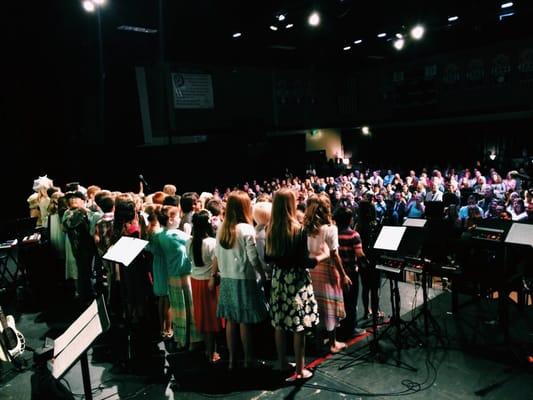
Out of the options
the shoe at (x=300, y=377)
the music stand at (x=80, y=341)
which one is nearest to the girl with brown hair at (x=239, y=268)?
the shoe at (x=300, y=377)

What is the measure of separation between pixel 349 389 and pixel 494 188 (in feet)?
31.7

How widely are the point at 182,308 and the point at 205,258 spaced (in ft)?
2.21

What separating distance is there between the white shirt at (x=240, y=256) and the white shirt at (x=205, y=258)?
0.49 ft

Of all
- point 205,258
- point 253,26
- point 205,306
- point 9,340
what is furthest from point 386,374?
point 253,26

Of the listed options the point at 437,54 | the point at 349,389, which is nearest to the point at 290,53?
the point at 437,54

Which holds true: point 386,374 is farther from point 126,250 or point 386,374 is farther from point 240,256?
point 126,250

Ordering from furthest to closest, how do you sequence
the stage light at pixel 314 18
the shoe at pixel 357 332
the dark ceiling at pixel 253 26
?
the dark ceiling at pixel 253 26, the stage light at pixel 314 18, the shoe at pixel 357 332

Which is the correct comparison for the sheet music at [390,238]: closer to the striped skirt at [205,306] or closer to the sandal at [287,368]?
the sandal at [287,368]

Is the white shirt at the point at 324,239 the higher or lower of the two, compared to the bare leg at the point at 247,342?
higher

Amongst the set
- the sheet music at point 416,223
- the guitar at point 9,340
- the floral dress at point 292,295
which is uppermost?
the sheet music at point 416,223

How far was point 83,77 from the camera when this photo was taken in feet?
40.0

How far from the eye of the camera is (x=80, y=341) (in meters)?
2.38

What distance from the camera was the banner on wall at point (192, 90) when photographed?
15.1 meters

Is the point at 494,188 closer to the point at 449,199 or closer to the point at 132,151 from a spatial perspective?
the point at 449,199
